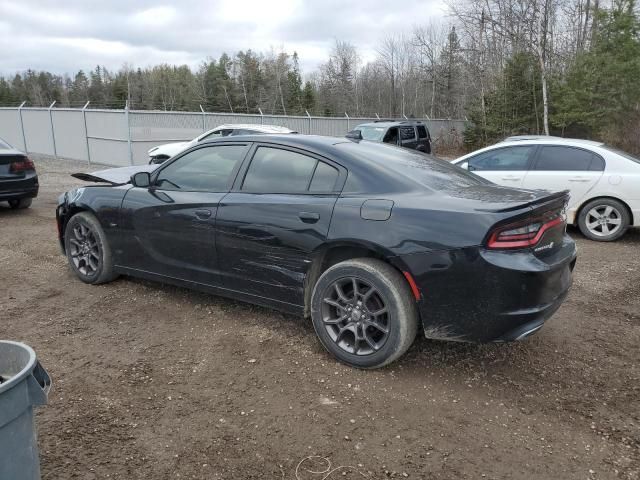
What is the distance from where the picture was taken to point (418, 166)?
385 cm

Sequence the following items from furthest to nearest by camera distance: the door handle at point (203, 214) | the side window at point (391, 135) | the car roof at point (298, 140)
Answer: the side window at point (391, 135) → the door handle at point (203, 214) → the car roof at point (298, 140)

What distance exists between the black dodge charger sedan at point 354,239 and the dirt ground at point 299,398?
349 mm

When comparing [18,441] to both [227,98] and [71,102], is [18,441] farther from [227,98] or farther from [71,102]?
[71,102]

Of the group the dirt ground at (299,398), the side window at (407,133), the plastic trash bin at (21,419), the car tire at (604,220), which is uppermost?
the side window at (407,133)

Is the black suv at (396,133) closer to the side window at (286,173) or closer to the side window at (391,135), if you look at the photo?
the side window at (391,135)

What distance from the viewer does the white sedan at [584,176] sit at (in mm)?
7102

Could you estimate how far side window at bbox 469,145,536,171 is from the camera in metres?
7.72

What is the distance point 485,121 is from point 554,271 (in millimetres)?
25840

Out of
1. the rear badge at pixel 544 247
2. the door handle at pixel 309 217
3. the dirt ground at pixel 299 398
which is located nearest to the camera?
the dirt ground at pixel 299 398

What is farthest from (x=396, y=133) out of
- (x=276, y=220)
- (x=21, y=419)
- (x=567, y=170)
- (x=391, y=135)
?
(x=21, y=419)

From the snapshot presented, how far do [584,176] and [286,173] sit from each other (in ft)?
17.1

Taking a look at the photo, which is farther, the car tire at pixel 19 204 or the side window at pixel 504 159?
the car tire at pixel 19 204

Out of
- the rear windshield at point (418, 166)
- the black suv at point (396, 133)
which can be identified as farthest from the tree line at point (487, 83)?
the rear windshield at point (418, 166)

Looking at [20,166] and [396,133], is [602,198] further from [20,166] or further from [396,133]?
[396,133]
